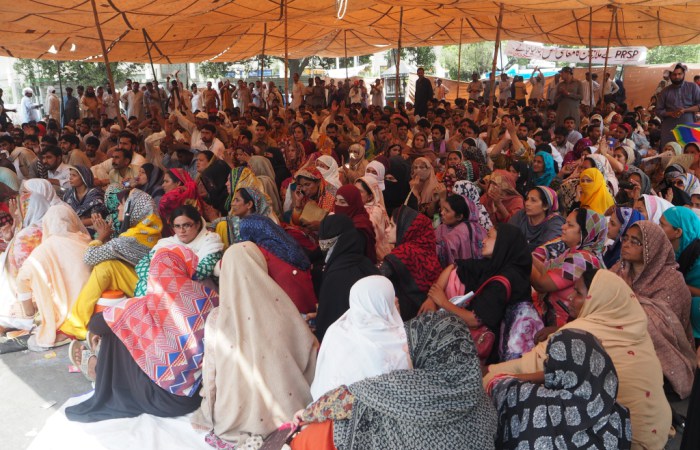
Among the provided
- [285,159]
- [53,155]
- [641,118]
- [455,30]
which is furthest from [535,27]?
[53,155]

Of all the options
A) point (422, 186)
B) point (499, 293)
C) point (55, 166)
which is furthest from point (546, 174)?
point (55, 166)

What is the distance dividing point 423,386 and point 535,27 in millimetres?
13354

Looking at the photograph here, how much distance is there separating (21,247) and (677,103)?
A: 29.3 ft

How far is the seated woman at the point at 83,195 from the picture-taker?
18.3ft

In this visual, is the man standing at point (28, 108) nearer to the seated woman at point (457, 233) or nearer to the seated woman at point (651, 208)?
the seated woman at point (457, 233)

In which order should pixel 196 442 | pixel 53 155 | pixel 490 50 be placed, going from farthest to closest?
1. pixel 490 50
2. pixel 53 155
3. pixel 196 442

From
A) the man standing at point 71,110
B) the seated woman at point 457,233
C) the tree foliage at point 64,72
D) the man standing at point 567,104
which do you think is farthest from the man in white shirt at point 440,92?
the seated woman at point 457,233

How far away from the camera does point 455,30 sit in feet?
49.5

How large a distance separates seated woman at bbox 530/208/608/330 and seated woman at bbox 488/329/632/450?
0.76m

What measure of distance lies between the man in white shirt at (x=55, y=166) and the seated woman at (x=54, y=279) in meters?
2.63

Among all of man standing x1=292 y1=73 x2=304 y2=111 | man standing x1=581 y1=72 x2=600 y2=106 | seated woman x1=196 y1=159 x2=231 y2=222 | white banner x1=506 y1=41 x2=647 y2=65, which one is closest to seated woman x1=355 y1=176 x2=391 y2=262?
seated woman x1=196 y1=159 x2=231 y2=222

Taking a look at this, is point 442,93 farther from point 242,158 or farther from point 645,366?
point 645,366

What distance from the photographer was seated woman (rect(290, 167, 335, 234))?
5.23m

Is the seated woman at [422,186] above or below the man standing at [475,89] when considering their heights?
below
